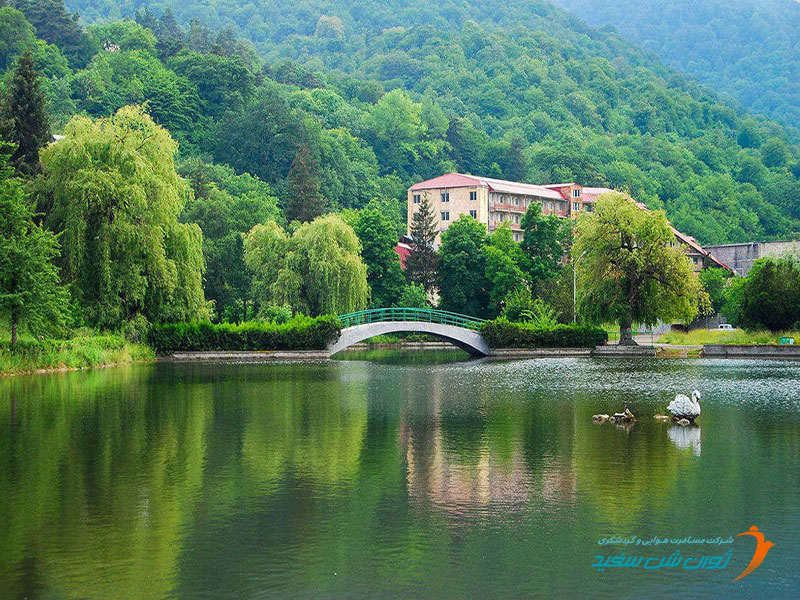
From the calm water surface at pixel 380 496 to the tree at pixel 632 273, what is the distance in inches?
1205

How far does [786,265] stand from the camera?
58.3m

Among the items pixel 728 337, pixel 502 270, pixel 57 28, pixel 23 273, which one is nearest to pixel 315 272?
pixel 502 270

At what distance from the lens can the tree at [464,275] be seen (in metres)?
80.6

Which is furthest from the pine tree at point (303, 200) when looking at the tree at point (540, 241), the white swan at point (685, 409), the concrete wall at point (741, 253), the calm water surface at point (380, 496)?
the white swan at point (685, 409)

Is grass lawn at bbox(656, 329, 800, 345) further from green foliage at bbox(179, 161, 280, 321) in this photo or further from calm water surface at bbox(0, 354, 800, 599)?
calm water surface at bbox(0, 354, 800, 599)

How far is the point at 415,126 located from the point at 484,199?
1459 inches

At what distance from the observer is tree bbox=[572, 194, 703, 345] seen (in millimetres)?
59469

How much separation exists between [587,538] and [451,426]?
10704 millimetres

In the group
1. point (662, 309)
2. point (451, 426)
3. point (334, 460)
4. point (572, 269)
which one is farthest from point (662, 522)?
point (572, 269)

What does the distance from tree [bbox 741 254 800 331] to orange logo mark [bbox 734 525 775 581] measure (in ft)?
153

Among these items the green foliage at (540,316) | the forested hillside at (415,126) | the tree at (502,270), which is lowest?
the green foliage at (540,316)

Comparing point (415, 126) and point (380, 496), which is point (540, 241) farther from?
point (415, 126)

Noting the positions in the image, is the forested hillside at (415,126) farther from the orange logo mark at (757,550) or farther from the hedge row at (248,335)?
the orange logo mark at (757,550)

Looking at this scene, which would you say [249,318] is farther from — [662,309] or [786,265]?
[786,265]
